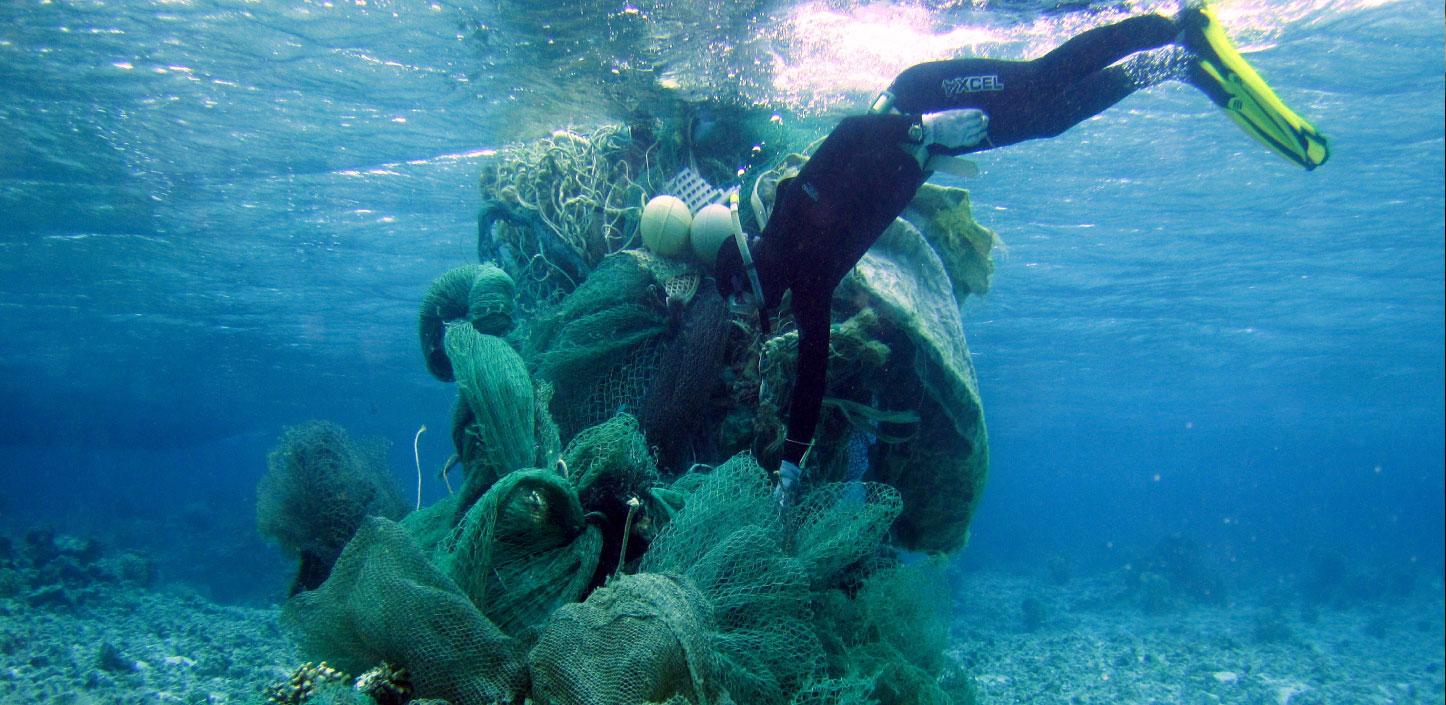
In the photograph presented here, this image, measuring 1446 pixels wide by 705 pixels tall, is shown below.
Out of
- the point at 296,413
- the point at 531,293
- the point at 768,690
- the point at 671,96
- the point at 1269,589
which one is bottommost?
the point at 1269,589

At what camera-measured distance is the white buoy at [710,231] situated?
210 inches

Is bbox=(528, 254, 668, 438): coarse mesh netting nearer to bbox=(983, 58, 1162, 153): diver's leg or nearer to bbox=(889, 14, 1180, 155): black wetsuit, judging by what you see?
bbox=(889, 14, 1180, 155): black wetsuit

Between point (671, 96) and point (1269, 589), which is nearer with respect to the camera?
point (671, 96)

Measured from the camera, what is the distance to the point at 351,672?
2.61 m

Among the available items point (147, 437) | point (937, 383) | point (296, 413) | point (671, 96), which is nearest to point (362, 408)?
point (296, 413)

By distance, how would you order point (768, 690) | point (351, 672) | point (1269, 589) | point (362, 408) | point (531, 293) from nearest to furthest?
point (351, 672)
point (768, 690)
point (531, 293)
point (1269, 589)
point (362, 408)

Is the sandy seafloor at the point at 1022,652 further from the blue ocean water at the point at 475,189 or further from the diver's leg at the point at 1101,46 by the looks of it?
the diver's leg at the point at 1101,46

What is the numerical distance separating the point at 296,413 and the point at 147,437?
41.7ft

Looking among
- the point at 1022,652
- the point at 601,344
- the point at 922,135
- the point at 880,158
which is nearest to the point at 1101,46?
the point at 922,135

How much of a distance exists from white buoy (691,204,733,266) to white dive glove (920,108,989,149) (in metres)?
1.67

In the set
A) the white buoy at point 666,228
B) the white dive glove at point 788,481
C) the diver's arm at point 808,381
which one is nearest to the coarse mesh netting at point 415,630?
the white dive glove at point 788,481

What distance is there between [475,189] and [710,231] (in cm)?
1071

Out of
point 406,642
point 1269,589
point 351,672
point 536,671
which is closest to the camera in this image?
point 536,671

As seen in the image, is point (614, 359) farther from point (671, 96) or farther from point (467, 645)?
point (671, 96)
